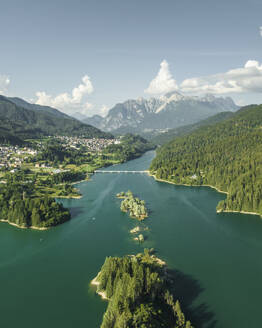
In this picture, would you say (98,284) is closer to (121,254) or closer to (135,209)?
(121,254)

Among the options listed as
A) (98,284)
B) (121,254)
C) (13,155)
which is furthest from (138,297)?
(13,155)

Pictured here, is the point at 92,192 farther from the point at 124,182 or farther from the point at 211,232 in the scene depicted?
the point at 211,232

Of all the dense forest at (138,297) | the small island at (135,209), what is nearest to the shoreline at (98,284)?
the dense forest at (138,297)

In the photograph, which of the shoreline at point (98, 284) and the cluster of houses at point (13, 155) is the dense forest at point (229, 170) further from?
the cluster of houses at point (13, 155)

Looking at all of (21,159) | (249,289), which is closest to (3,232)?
(249,289)

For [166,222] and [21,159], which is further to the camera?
[21,159]
